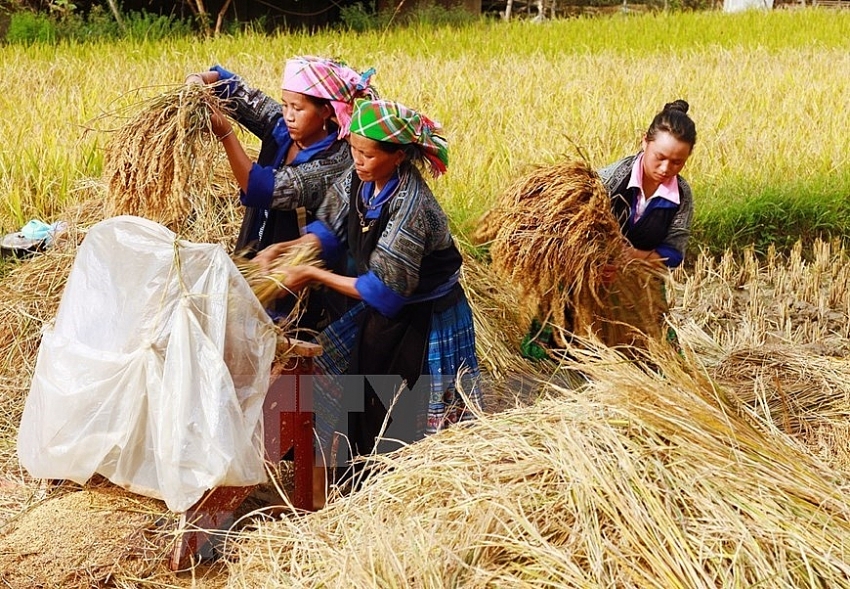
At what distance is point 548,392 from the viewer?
131 inches

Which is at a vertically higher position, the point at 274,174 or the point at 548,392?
the point at 274,174

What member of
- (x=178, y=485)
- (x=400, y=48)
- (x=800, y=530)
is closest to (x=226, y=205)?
(x=178, y=485)

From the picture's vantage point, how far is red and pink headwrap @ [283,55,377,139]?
9.64 feet

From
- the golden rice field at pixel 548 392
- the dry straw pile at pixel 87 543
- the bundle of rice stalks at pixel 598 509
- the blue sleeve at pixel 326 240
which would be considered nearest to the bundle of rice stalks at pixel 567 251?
the golden rice field at pixel 548 392

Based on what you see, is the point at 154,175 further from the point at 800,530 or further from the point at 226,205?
the point at 800,530

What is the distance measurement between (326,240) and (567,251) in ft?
2.21

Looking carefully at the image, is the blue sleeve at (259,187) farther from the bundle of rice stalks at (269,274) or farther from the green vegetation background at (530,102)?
the green vegetation background at (530,102)

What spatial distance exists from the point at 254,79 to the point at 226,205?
10.7ft

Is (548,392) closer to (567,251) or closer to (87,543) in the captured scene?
(567,251)

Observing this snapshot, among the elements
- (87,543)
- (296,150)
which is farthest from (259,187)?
(87,543)

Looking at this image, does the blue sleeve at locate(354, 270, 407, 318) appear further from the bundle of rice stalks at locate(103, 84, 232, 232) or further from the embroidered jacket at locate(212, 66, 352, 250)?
the bundle of rice stalks at locate(103, 84, 232, 232)

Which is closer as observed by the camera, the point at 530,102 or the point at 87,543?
the point at 87,543

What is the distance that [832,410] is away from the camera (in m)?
3.04

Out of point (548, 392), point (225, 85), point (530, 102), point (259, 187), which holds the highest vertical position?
point (225, 85)
